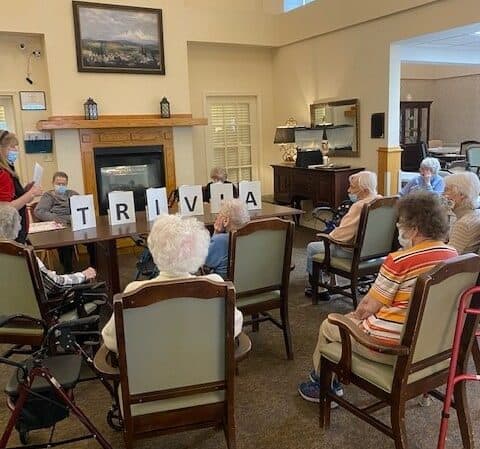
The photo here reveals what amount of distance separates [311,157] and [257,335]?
363cm

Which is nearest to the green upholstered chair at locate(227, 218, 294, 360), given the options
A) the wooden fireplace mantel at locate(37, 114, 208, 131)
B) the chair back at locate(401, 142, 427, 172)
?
the wooden fireplace mantel at locate(37, 114, 208, 131)

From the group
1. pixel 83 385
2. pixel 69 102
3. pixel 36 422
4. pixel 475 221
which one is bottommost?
pixel 83 385

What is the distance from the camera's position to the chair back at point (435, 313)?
1.66 metres

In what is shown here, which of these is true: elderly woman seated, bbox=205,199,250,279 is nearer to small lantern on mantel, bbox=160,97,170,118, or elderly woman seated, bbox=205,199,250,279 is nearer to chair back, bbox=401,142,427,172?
small lantern on mantel, bbox=160,97,170,118

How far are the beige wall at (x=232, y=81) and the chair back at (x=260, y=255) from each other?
4473 mm

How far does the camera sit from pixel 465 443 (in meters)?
1.98

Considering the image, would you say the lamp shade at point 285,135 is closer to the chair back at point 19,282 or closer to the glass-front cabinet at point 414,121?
the glass-front cabinet at point 414,121

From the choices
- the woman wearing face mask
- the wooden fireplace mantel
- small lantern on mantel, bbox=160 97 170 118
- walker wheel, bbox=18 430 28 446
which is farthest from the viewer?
small lantern on mantel, bbox=160 97 170 118

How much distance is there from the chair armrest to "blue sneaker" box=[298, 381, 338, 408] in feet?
2.15

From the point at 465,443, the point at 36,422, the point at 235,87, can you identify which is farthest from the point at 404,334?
the point at 235,87

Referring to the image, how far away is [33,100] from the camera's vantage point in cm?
580

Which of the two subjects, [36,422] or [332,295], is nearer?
[36,422]

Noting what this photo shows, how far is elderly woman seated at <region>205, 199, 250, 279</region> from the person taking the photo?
2.75 m

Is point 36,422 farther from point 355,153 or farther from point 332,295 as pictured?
point 355,153
